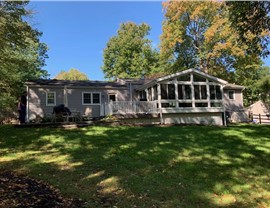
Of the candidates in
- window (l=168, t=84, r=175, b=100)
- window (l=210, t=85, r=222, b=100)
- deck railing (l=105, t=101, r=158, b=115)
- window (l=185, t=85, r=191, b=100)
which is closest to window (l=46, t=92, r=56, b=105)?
deck railing (l=105, t=101, r=158, b=115)

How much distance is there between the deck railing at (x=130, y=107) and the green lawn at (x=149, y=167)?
6.96 metres

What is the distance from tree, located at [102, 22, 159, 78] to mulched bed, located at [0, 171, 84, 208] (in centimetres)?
3533

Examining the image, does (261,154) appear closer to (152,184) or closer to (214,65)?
(152,184)

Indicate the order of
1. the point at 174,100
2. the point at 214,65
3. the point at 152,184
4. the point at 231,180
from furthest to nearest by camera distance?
the point at 214,65, the point at 174,100, the point at 231,180, the point at 152,184

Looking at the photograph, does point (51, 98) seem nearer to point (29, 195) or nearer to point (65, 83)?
point (65, 83)

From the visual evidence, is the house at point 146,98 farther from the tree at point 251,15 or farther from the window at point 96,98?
the tree at point 251,15

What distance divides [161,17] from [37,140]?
25267 millimetres

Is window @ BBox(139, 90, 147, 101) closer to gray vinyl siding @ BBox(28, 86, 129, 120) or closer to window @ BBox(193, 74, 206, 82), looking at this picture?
gray vinyl siding @ BBox(28, 86, 129, 120)

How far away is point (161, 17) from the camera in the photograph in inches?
1286

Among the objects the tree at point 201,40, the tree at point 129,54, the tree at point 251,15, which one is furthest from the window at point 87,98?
the tree at point 129,54

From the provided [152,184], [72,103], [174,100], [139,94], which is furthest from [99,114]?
[152,184]

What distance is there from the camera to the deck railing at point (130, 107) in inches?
755

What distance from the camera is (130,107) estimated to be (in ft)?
64.1

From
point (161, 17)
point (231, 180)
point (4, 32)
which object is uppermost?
point (161, 17)
